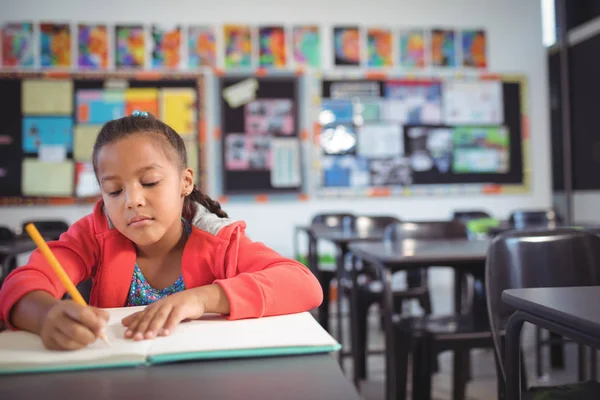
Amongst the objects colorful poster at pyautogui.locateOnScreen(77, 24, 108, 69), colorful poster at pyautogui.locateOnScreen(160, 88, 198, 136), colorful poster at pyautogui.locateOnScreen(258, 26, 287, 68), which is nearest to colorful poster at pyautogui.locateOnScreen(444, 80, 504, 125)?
colorful poster at pyautogui.locateOnScreen(258, 26, 287, 68)

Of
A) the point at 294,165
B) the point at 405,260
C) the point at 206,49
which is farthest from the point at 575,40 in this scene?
the point at 405,260

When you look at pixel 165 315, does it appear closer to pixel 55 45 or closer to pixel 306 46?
pixel 306 46

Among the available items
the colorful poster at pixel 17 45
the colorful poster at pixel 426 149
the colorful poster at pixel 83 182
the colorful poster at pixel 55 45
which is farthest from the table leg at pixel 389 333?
the colorful poster at pixel 17 45

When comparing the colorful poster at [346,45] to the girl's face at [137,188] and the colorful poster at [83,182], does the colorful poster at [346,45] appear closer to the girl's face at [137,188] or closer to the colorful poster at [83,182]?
the colorful poster at [83,182]

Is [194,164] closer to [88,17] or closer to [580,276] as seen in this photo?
[88,17]

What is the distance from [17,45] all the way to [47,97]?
19.4 inches

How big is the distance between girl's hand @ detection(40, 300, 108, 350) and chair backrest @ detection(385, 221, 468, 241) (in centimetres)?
184

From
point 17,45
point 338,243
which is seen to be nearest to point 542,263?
point 338,243

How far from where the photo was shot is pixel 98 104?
14.8 feet

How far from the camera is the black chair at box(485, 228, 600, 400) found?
127 centimetres

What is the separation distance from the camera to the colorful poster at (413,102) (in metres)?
4.80

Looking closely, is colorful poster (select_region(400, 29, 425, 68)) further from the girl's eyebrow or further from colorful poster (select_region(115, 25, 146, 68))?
the girl's eyebrow

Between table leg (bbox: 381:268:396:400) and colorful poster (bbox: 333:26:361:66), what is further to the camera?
colorful poster (bbox: 333:26:361:66)

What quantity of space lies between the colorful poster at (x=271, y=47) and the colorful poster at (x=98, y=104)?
1.24m
